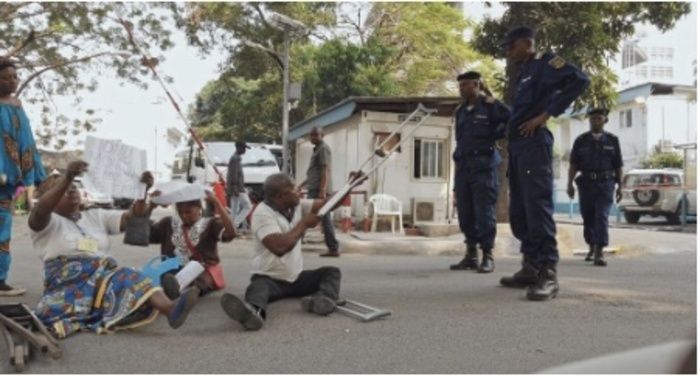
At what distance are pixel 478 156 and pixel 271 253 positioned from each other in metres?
2.42

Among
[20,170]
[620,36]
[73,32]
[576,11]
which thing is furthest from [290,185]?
[73,32]

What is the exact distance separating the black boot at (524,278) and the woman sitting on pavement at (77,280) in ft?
8.60

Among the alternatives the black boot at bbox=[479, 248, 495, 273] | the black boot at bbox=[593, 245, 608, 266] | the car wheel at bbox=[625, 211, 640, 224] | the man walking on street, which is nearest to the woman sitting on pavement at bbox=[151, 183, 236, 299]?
the black boot at bbox=[479, 248, 495, 273]

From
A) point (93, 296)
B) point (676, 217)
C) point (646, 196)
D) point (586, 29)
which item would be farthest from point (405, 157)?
point (93, 296)

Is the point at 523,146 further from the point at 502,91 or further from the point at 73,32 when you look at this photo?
the point at 73,32

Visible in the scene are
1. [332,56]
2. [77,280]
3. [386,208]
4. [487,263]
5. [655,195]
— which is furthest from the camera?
[332,56]

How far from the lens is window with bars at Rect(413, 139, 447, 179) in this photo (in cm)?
1399

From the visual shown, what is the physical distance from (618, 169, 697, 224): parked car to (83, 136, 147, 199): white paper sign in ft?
52.2

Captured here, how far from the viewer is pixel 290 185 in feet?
14.7

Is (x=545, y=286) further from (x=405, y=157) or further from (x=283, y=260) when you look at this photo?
(x=405, y=157)

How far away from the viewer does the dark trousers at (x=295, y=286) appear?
4215 millimetres

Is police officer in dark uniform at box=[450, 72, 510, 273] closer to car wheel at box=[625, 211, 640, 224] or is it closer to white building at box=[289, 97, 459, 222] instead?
white building at box=[289, 97, 459, 222]

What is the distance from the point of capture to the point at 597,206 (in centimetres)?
742

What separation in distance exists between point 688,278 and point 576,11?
18.8ft
